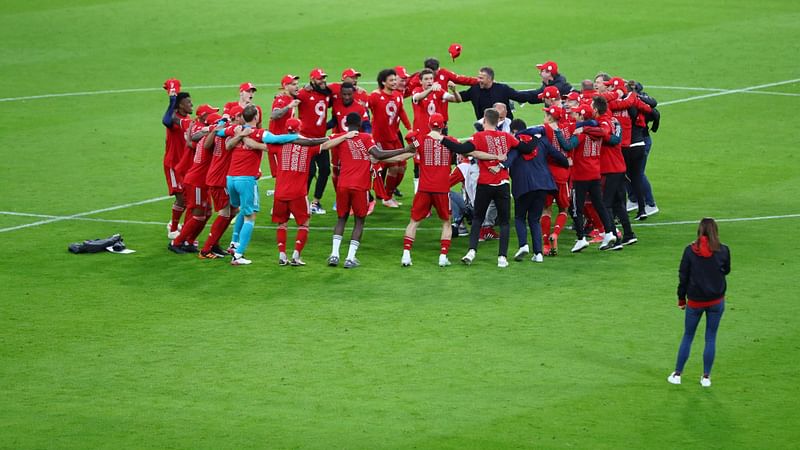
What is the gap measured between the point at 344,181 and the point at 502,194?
225 cm

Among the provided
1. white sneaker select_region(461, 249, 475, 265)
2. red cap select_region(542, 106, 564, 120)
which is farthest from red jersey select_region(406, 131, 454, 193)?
red cap select_region(542, 106, 564, 120)

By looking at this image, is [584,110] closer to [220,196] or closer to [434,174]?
[434,174]

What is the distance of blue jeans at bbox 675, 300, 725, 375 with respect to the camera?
45.5 ft

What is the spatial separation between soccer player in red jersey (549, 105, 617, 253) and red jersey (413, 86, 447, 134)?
3529mm

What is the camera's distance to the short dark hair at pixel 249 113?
62.0ft

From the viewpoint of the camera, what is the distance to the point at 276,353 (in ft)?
49.8

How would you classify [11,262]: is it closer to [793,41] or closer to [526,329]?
[526,329]

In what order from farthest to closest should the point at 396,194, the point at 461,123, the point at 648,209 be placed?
the point at 461,123
the point at 396,194
the point at 648,209

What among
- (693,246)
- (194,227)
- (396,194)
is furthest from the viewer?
→ (396,194)

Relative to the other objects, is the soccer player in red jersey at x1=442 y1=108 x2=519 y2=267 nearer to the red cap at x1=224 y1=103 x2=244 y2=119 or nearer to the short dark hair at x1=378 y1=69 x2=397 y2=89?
the red cap at x1=224 y1=103 x2=244 y2=119

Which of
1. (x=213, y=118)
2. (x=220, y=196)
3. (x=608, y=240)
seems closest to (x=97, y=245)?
(x=220, y=196)

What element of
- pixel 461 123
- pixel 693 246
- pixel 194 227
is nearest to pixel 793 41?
pixel 461 123

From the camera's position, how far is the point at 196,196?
19609mm

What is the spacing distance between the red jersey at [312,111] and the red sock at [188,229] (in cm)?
346
